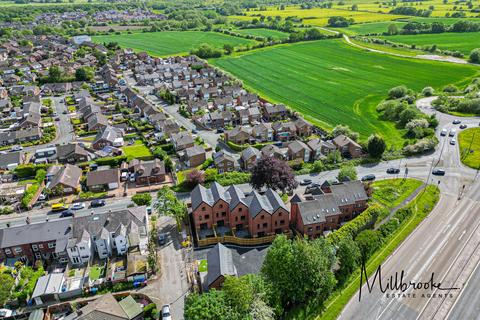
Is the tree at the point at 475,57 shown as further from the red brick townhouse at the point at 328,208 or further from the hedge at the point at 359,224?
the hedge at the point at 359,224

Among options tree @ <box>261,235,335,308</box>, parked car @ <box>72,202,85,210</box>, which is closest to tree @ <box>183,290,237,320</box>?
tree @ <box>261,235,335,308</box>

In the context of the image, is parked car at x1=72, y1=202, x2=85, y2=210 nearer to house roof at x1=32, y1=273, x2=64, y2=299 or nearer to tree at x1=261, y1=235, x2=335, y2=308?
house roof at x1=32, y1=273, x2=64, y2=299

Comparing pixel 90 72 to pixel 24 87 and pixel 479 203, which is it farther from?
pixel 479 203

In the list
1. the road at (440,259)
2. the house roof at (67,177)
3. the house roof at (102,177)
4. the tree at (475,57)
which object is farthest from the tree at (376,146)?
the tree at (475,57)

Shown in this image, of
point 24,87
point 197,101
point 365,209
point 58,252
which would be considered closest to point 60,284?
point 58,252

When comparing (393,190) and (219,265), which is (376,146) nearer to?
(393,190)

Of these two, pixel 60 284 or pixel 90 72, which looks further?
pixel 90 72
